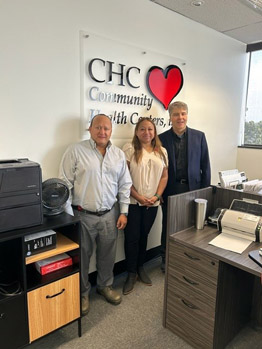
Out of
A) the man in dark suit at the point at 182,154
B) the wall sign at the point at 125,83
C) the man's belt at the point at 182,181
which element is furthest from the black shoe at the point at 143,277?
the wall sign at the point at 125,83

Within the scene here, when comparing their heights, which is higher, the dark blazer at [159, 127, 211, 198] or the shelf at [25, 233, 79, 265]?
the dark blazer at [159, 127, 211, 198]

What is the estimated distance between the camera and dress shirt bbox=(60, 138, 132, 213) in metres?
2.12

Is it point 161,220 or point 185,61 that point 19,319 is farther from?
point 185,61

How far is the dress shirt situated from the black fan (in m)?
0.15

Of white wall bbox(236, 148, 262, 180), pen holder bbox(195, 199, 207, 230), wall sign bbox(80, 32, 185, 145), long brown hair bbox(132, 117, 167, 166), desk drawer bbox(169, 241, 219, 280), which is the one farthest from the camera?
white wall bbox(236, 148, 262, 180)

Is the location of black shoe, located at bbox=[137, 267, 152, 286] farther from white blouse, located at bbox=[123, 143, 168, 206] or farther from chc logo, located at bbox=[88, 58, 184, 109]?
chc logo, located at bbox=[88, 58, 184, 109]

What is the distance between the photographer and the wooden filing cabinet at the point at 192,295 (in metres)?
1.74

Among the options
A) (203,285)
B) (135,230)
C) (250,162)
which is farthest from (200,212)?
(250,162)

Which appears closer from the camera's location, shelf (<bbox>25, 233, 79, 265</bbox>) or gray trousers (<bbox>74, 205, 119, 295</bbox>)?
shelf (<bbox>25, 233, 79, 265</bbox>)

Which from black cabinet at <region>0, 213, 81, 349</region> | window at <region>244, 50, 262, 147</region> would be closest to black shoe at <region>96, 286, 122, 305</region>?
black cabinet at <region>0, 213, 81, 349</region>

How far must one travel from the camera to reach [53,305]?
1.82 metres

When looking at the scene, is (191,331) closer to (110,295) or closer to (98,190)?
(110,295)

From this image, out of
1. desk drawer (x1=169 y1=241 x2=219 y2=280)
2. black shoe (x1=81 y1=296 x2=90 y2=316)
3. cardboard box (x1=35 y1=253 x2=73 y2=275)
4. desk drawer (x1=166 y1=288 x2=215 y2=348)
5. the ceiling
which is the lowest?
black shoe (x1=81 y1=296 x2=90 y2=316)

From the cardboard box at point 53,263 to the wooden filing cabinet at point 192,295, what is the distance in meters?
0.73
